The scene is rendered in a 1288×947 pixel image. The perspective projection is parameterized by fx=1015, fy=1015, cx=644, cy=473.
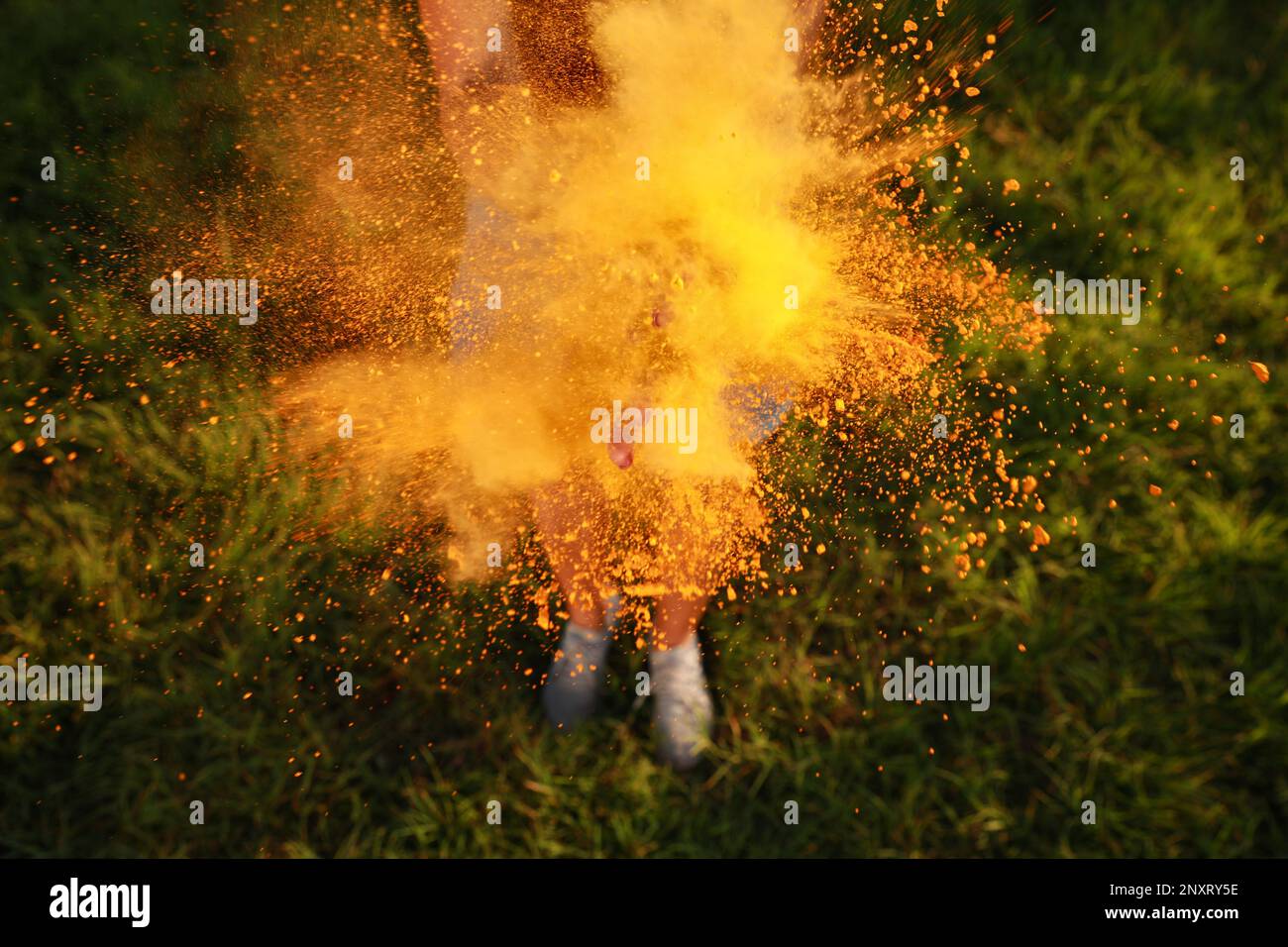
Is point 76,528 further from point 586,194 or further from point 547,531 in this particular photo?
point 586,194

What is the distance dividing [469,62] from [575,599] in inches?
39.4

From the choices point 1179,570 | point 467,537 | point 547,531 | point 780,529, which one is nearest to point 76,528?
point 467,537

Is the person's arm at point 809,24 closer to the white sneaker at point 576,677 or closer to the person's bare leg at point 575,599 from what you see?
the person's bare leg at point 575,599

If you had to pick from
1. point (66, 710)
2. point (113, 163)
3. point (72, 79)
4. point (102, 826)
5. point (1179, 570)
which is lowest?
point (102, 826)

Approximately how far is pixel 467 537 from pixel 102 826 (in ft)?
2.75

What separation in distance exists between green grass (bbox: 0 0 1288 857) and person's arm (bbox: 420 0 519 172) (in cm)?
63

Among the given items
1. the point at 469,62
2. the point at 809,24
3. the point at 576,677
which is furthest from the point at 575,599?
the point at 809,24

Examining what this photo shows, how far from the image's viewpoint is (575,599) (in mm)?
1911

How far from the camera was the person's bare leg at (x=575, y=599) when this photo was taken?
6.07ft

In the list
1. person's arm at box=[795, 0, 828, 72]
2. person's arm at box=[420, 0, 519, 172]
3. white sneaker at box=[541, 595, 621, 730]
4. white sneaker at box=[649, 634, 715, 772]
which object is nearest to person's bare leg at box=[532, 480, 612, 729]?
white sneaker at box=[541, 595, 621, 730]

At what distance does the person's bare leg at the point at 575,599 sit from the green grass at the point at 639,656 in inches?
2.1

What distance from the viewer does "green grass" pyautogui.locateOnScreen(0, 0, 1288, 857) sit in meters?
1.88

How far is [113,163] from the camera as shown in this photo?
2.27 meters

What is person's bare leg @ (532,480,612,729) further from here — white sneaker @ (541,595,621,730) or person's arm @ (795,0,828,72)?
person's arm @ (795,0,828,72)
